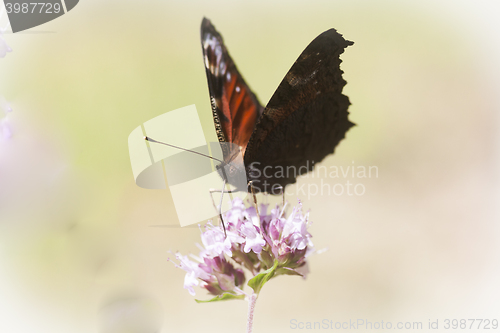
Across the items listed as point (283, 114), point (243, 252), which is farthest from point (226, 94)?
point (243, 252)

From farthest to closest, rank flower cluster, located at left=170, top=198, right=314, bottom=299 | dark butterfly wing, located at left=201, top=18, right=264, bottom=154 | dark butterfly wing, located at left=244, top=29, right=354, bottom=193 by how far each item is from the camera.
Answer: dark butterfly wing, located at left=201, top=18, right=264, bottom=154
dark butterfly wing, located at left=244, top=29, right=354, bottom=193
flower cluster, located at left=170, top=198, right=314, bottom=299

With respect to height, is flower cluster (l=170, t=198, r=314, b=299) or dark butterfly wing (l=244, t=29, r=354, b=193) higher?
dark butterfly wing (l=244, t=29, r=354, b=193)

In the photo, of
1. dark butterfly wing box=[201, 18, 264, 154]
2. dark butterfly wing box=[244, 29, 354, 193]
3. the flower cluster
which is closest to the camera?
the flower cluster

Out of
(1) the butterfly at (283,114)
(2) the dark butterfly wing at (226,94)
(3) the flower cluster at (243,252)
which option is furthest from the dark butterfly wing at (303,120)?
(3) the flower cluster at (243,252)

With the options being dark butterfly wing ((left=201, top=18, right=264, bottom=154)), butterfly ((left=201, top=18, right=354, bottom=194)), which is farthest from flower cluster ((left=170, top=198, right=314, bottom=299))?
dark butterfly wing ((left=201, top=18, right=264, bottom=154))

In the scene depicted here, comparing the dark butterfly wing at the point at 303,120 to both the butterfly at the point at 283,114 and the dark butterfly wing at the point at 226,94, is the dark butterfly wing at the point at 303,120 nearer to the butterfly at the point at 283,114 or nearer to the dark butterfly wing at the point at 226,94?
the butterfly at the point at 283,114

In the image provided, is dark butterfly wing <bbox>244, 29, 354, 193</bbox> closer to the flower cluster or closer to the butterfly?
the butterfly

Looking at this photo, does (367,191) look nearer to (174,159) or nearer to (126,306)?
(174,159)

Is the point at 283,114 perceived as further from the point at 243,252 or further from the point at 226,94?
the point at 243,252
